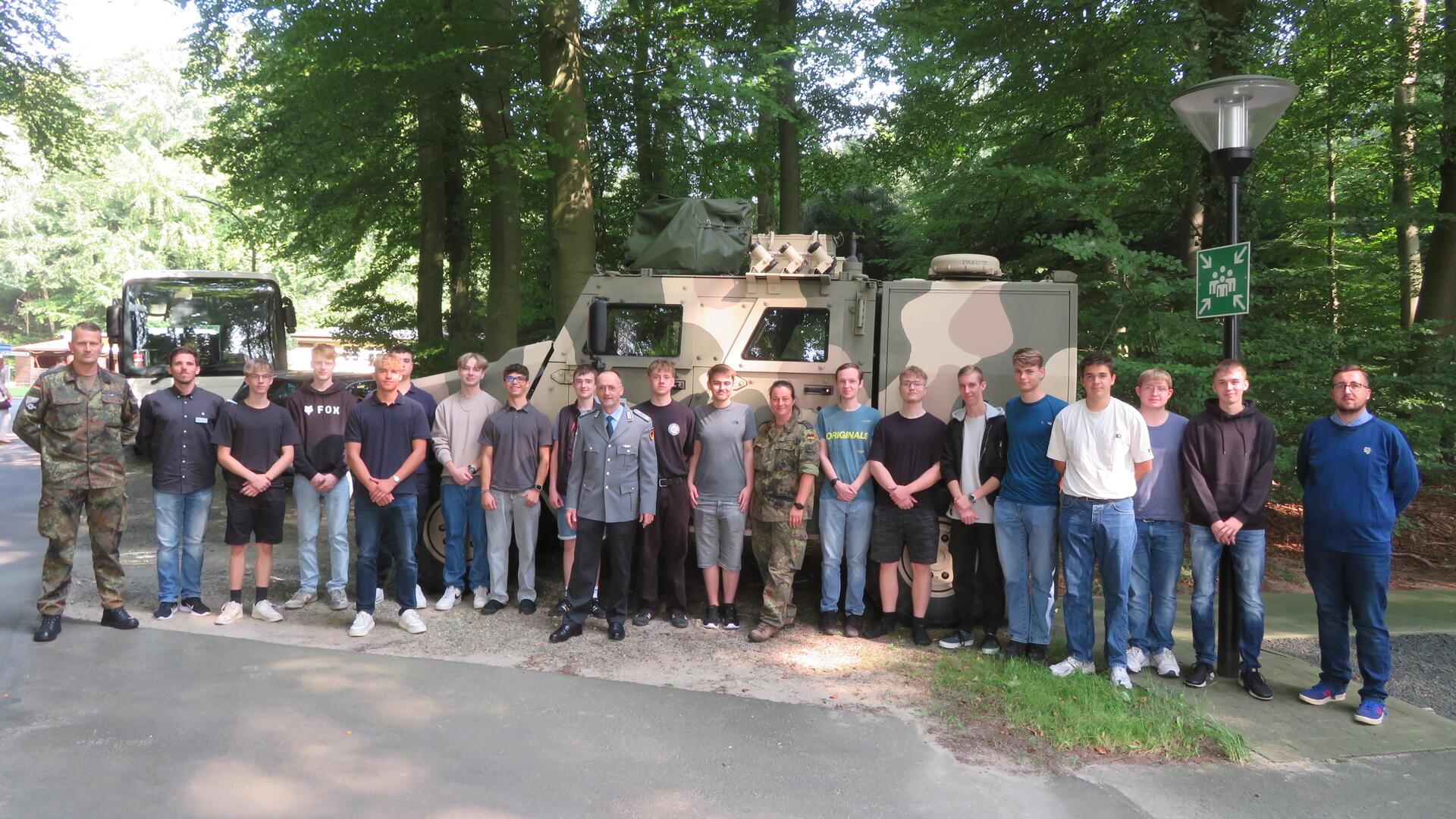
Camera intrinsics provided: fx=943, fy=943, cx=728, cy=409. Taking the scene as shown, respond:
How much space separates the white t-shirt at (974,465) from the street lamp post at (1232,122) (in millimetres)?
1371

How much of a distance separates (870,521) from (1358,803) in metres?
2.92

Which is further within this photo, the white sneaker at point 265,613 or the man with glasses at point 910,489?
the white sneaker at point 265,613

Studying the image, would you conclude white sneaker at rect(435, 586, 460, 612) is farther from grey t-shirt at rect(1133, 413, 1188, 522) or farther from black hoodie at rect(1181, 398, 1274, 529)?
black hoodie at rect(1181, 398, 1274, 529)

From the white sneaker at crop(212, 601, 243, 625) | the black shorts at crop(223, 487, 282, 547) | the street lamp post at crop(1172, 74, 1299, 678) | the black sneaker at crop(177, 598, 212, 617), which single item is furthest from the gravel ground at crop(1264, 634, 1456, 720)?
the black sneaker at crop(177, 598, 212, 617)

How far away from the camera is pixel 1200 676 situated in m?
5.32

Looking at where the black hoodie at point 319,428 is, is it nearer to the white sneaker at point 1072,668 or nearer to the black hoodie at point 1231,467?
the white sneaker at point 1072,668

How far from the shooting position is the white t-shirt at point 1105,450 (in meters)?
5.18

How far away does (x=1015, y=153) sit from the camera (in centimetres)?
1202

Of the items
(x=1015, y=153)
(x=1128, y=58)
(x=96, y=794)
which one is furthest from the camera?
(x=1015, y=153)

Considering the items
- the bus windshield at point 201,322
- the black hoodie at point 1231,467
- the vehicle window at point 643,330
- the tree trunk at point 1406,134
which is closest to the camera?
the black hoodie at point 1231,467

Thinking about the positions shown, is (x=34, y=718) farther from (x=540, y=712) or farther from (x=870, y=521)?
(x=870, y=521)

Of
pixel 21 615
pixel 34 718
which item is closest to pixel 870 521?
pixel 34 718

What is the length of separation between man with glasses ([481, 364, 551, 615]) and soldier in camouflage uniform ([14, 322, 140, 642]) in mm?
2227

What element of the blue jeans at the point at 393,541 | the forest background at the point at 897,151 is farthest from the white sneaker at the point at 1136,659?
the blue jeans at the point at 393,541
